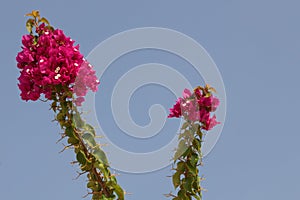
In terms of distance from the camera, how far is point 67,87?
11.0 feet

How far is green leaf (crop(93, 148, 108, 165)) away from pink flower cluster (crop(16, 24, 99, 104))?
425mm

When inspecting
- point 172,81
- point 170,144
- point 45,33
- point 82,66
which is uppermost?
point 172,81

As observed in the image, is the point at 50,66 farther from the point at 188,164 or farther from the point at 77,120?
the point at 188,164

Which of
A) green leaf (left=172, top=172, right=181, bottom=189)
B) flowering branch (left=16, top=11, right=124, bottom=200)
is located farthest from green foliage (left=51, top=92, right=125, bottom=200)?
green leaf (left=172, top=172, right=181, bottom=189)

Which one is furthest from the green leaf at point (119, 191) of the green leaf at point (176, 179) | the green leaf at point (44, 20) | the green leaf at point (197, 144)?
the green leaf at point (44, 20)

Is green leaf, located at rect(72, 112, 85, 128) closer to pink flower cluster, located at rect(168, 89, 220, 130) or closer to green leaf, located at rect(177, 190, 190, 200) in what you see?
pink flower cluster, located at rect(168, 89, 220, 130)

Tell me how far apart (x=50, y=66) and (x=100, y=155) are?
0.78 meters

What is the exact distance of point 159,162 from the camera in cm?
383

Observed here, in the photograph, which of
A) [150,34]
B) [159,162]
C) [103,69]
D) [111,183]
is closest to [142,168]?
[159,162]

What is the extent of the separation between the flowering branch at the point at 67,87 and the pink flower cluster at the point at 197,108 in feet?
2.46

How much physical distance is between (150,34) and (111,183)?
218cm

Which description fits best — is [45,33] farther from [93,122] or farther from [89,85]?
[93,122]

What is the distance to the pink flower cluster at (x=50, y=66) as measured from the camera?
3.27m

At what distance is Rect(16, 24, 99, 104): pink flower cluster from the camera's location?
10.7ft
